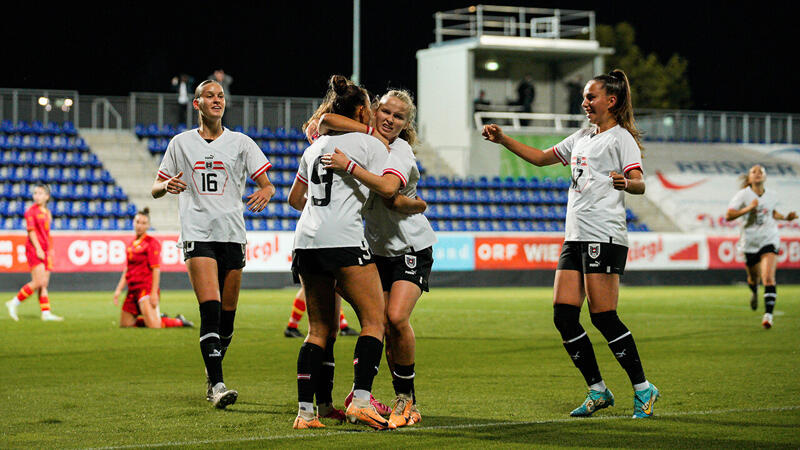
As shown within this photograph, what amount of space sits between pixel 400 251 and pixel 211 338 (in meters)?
1.71

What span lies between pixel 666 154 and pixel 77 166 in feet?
63.0

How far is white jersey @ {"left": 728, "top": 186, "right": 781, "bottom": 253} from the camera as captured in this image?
50.1 feet

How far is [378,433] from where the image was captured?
670cm

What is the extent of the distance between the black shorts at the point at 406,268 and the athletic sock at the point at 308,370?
62 centimetres

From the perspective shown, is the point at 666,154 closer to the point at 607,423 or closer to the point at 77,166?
the point at 77,166

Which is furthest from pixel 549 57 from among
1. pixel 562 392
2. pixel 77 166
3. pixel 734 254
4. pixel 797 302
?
pixel 562 392

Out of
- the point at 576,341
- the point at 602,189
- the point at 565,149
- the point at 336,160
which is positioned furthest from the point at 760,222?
the point at 336,160

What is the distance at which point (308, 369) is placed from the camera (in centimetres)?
694

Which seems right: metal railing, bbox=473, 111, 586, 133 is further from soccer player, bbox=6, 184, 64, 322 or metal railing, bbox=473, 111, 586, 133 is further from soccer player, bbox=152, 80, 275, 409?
soccer player, bbox=152, 80, 275, 409

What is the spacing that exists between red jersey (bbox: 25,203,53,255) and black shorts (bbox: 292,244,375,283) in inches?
410

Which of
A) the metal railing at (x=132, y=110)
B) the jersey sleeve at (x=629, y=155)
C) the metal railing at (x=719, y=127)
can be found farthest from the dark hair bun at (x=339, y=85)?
the metal railing at (x=719, y=127)

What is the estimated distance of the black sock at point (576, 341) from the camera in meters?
7.48

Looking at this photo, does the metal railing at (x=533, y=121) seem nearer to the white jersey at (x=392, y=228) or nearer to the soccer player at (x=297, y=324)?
the soccer player at (x=297, y=324)

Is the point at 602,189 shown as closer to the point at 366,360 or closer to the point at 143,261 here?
the point at 366,360
